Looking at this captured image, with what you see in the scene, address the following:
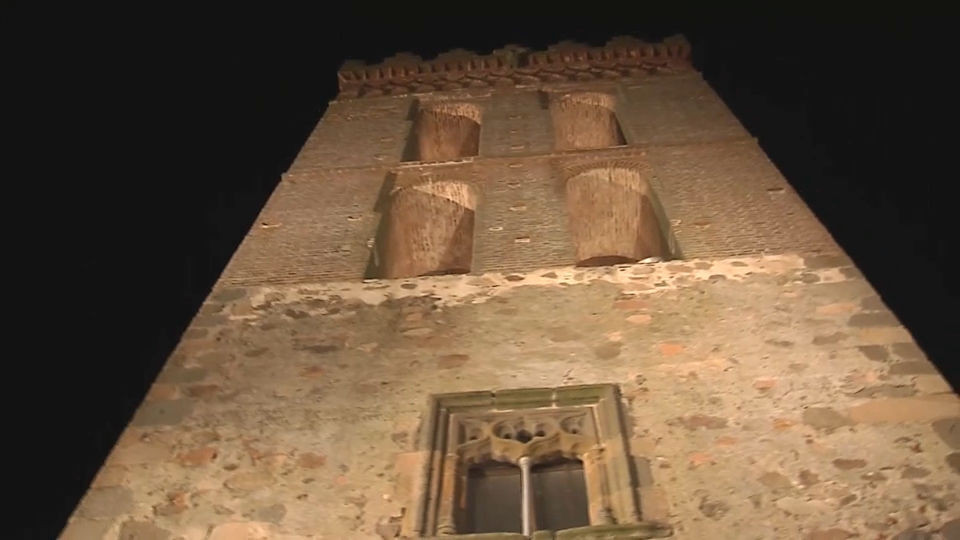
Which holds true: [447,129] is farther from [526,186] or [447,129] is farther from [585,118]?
[526,186]

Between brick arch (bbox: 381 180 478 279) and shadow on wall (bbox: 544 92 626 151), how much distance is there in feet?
9.32

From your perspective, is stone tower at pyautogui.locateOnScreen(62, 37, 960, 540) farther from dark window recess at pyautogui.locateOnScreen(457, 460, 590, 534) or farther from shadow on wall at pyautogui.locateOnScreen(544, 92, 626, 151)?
shadow on wall at pyautogui.locateOnScreen(544, 92, 626, 151)

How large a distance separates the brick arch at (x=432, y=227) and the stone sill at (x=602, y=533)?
5.22 metres

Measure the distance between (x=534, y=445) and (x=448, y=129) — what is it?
329 inches

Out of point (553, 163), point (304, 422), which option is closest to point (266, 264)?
point (304, 422)

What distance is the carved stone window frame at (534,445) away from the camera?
4.12 m

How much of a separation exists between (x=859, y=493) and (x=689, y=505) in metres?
0.78

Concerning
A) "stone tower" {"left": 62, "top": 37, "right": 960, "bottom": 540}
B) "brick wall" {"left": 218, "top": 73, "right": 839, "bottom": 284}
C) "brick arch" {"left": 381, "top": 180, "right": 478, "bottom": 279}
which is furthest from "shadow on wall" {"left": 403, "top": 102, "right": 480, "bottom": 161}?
"stone tower" {"left": 62, "top": 37, "right": 960, "bottom": 540}

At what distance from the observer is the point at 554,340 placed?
557 centimetres

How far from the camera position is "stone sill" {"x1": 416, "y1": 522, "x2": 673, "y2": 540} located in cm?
393

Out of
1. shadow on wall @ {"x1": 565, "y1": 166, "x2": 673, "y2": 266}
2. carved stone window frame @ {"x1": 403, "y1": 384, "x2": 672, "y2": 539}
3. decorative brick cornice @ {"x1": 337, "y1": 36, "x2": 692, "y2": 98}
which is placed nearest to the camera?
carved stone window frame @ {"x1": 403, "y1": 384, "x2": 672, "y2": 539}

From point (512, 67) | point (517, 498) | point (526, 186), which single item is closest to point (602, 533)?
point (517, 498)

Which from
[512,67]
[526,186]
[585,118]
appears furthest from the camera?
[512,67]

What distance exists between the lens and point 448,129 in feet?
40.9
